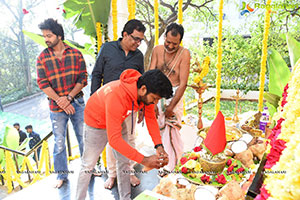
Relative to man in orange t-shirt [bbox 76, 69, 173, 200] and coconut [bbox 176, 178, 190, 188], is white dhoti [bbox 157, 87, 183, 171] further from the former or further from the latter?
coconut [bbox 176, 178, 190, 188]

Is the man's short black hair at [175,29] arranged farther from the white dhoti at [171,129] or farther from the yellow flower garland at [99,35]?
the yellow flower garland at [99,35]

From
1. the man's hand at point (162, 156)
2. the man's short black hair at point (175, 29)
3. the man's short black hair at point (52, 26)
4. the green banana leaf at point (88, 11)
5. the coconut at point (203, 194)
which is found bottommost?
the coconut at point (203, 194)

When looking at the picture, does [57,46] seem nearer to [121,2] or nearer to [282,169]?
[121,2]

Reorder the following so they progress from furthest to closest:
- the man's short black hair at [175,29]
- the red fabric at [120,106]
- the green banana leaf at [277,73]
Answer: the man's short black hair at [175,29]
the green banana leaf at [277,73]
the red fabric at [120,106]

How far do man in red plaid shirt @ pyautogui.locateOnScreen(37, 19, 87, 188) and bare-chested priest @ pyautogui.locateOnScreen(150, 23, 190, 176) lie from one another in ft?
2.83

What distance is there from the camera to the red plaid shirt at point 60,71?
7.38ft

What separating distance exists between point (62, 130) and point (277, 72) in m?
2.20

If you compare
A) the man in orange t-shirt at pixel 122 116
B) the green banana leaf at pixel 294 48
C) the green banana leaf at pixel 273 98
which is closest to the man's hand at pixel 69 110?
the man in orange t-shirt at pixel 122 116

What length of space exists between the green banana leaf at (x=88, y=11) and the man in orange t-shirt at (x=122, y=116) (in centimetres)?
126

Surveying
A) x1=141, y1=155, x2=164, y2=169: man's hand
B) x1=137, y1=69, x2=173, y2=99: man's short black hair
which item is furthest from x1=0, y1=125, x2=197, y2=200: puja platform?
x1=137, y1=69, x2=173, y2=99: man's short black hair

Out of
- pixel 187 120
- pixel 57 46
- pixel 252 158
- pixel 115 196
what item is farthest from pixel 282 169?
Result: pixel 187 120

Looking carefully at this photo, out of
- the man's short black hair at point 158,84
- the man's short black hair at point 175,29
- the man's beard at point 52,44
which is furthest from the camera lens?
the man's beard at point 52,44

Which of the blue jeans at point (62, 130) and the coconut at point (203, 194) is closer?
the coconut at point (203, 194)

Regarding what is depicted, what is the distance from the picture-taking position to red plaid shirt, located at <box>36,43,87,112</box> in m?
2.25
